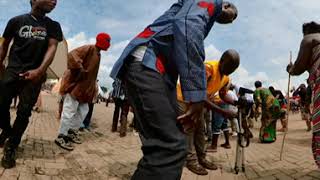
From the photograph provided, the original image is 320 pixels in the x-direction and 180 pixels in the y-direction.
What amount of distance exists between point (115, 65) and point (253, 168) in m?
3.44

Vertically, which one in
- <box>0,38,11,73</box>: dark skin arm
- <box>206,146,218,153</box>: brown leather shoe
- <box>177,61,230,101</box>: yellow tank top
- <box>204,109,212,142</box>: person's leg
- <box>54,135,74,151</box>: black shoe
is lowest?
<box>206,146,218,153</box>: brown leather shoe

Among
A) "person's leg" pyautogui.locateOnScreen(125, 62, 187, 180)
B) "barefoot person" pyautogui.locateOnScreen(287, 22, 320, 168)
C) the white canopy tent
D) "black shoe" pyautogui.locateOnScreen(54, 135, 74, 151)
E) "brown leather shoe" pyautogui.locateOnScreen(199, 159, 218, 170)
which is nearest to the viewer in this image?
"person's leg" pyautogui.locateOnScreen(125, 62, 187, 180)

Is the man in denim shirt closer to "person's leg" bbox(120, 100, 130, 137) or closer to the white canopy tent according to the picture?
"person's leg" bbox(120, 100, 130, 137)

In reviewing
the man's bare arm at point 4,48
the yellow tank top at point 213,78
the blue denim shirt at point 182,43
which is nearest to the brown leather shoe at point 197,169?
the yellow tank top at point 213,78

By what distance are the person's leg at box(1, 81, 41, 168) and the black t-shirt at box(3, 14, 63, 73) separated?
0.22m

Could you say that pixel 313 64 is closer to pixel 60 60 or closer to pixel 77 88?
pixel 77 88

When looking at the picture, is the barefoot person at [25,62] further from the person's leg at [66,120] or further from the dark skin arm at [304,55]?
the dark skin arm at [304,55]

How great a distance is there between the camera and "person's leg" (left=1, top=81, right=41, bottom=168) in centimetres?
384

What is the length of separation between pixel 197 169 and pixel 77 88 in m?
2.19

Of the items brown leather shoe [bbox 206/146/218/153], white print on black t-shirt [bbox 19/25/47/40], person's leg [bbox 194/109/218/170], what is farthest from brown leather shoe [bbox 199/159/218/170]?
white print on black t-shirt [bbox 19/25/47/40]

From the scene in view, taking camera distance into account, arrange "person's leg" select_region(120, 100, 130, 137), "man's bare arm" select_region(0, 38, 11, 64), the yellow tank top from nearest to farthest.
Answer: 1. "man's bare arm" select_region(0, 38, 11, 64)
2. the yellow tank top
3. "person's leg" select_region(120, 100, 130, 137)

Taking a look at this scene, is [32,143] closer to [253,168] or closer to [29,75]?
[29,75]

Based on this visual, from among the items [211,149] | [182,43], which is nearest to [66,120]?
[211,149]

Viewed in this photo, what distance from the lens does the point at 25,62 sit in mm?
4020
